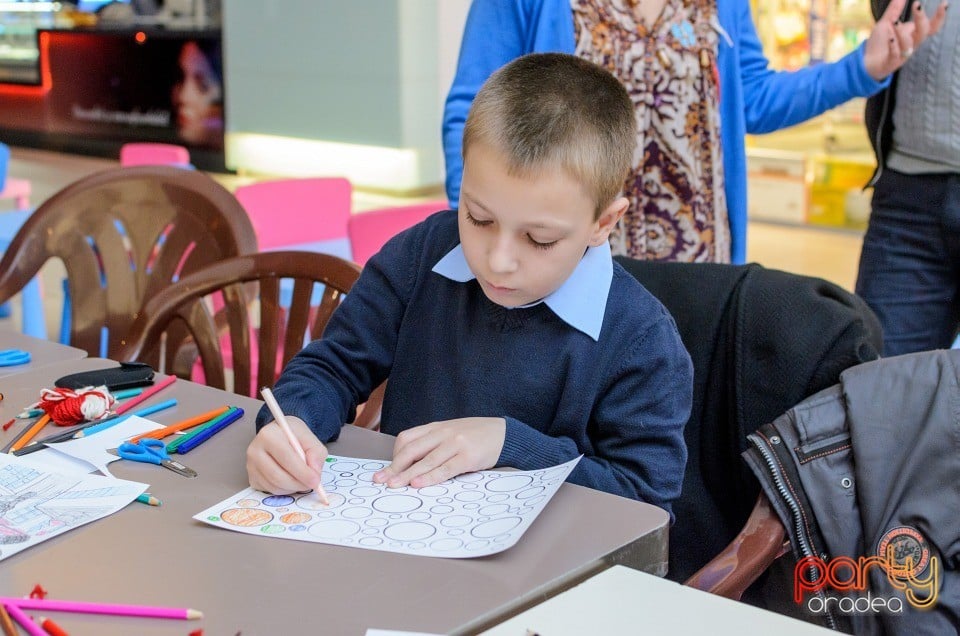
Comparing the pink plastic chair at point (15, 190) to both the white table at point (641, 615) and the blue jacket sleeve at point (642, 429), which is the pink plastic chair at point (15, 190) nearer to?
the blue jacket sleeve at point (642, 429)

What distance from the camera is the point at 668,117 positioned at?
2.04 m

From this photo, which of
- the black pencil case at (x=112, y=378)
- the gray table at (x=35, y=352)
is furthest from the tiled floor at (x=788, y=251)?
the black pencil case at (x=112, y=378)

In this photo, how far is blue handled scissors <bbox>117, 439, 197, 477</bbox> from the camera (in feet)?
3.84

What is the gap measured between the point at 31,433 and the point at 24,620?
0.46 m

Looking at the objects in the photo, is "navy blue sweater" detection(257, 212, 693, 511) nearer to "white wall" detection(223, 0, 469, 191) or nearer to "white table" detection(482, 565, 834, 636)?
"white table" detection(482, 565, 834, 636)

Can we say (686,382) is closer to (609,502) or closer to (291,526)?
(609,502)

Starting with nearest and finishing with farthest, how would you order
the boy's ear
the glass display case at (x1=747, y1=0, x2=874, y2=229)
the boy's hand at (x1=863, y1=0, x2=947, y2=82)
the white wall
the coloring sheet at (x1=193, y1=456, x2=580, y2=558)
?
the coloring sheet at (x1=193, y1=456, x2=580, y2=558) → the boy's ear → the boy's hand at (x1=863, y1=0, x2=947, y2=82) → the glass display case at (x1=747, y1=0, x2=874, y2=229) → the white wall

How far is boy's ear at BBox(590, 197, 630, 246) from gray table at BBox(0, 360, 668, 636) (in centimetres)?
35

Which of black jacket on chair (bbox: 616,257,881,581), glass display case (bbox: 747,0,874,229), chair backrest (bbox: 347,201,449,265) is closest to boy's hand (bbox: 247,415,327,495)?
black jacket on chair (bbox: 616,257,881,581)

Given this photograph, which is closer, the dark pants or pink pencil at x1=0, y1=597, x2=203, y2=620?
pink pencil at x1=0, y1=597, x2=203, y2=620

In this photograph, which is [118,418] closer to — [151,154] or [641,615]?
[641,615]

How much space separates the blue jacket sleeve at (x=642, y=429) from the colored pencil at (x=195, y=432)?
0.34 m

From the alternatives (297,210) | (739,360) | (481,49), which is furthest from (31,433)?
(297,210)

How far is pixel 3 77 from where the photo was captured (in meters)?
10.6
